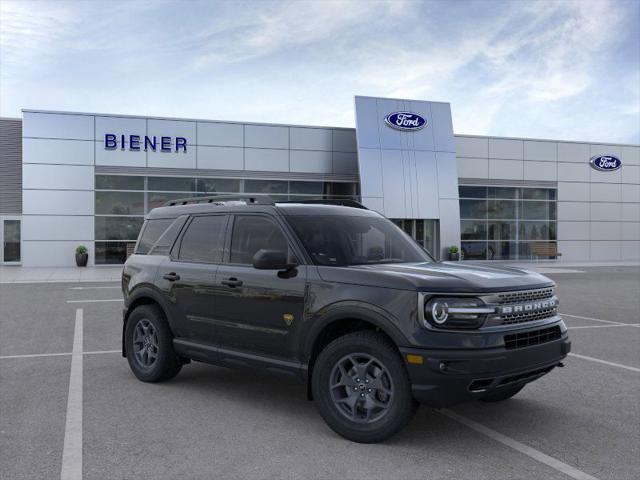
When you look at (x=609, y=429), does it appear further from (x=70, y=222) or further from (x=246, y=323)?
(x=70, y=222)

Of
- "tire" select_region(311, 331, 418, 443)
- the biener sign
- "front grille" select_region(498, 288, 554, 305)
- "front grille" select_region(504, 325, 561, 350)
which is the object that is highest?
the biener sign

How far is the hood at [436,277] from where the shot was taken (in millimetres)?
4227

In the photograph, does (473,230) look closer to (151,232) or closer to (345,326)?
(151,232)

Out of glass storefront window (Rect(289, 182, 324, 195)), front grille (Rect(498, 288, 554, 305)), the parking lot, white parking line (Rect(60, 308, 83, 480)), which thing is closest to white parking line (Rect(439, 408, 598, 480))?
the parking lot

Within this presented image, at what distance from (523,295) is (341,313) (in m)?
1.36

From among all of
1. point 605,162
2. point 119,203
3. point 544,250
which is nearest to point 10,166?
point 119,203

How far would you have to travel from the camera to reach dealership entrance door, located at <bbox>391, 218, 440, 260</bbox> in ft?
97.9

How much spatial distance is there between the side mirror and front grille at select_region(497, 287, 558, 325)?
5.50 ft

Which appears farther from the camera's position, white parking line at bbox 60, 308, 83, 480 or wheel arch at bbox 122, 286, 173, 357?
wheel arch at bbox 122, 286, 173, 357

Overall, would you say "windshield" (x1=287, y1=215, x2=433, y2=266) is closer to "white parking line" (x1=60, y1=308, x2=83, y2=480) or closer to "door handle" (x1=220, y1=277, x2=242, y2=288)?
"door handle" (x1=220, y1=277, x2=242, y2=288)

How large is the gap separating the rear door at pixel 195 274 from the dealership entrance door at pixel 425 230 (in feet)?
79.3

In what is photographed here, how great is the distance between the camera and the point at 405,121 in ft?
97.1

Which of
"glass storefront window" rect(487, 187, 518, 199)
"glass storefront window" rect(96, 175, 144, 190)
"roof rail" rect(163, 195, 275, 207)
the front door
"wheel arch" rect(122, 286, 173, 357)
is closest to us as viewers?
the front door

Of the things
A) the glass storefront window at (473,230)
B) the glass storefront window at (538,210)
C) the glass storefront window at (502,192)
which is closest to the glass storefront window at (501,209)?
the glass storefront window at (502,192)
